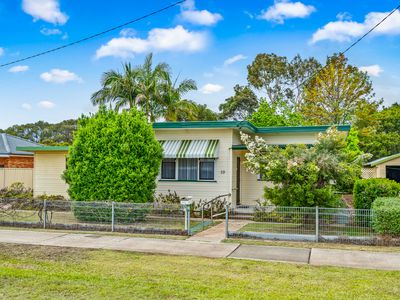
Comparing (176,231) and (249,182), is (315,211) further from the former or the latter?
(249,182)

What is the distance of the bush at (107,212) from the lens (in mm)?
12070

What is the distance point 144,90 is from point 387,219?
62.6ft

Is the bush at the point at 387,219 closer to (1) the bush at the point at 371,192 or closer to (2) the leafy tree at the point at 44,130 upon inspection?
(1) the bush at the point at 371,192

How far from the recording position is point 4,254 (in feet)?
28.2

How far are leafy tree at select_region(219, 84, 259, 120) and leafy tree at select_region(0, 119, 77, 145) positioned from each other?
28789mm

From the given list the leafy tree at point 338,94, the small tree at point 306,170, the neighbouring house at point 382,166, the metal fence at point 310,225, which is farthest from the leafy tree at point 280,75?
the metal fence at point 310,225

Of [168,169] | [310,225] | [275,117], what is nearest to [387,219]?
[310,225]

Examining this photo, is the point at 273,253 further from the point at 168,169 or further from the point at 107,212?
the point at 168,169

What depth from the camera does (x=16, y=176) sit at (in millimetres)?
21344

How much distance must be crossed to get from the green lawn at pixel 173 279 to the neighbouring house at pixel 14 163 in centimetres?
1373

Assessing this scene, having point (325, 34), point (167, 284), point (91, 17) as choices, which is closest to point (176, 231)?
point (167, 284)

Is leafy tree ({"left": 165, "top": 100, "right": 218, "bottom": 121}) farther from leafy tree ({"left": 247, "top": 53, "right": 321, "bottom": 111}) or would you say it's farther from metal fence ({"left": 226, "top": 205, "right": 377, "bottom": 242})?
leafy tree ({"left": 247, "top": 53, "right": 321, "bottom": 111})

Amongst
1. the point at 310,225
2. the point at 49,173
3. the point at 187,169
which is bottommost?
the point at 310,225

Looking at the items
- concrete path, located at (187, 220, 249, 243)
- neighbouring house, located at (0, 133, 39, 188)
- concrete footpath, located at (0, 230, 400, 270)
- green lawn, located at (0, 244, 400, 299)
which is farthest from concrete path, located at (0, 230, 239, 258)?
neighbouring house, located at (0, 133, 39, 188)
